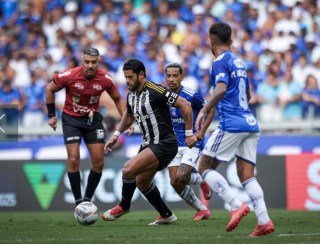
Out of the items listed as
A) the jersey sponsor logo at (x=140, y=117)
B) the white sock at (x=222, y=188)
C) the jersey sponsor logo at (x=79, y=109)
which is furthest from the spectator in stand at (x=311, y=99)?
the white sock at (x=222, y=188)

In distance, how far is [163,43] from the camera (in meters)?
21.1

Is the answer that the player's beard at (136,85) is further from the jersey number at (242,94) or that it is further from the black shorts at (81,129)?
the black shorts at (81,129)

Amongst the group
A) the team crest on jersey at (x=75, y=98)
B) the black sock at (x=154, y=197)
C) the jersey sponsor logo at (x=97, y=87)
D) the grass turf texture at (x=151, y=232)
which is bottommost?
the grass turf texture at (x=151, y=232)

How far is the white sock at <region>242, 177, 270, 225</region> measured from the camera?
9.46 metres

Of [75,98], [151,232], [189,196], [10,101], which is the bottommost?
[151,232]

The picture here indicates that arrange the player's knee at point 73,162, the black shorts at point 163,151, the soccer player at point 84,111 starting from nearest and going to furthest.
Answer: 1. the black shorts at point 163,151
2. the player's knee at point 73,162
3. the soccer player at point 84,111

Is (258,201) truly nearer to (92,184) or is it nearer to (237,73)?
(237,73)

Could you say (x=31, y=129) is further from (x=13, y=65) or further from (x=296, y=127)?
(x=296, y=127)

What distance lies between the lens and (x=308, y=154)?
1695 cm

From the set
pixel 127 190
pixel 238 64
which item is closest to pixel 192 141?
pixel 238 64

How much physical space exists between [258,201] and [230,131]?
0.91 metres

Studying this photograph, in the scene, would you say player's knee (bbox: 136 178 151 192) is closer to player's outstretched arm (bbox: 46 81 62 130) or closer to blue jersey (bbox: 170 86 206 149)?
blue jersey (bbox: 170 86 206 149)

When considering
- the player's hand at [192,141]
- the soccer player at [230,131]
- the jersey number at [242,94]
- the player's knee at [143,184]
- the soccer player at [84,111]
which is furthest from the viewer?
the soccer player at [84,111]

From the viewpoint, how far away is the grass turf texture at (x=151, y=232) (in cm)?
921
